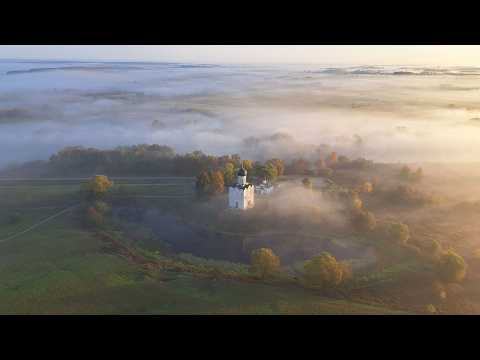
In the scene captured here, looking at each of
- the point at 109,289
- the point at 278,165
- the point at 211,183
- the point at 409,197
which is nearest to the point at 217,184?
the point at 211,183

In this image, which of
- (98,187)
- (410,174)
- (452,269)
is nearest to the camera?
(452,269)

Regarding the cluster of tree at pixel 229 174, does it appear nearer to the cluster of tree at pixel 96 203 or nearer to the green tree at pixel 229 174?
the green tree at pixel 229 174

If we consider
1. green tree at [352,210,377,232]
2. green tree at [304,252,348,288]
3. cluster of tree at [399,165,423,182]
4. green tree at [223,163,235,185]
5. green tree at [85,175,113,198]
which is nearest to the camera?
green tree at [304,252,348,288]

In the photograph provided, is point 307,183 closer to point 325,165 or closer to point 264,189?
point 264,189

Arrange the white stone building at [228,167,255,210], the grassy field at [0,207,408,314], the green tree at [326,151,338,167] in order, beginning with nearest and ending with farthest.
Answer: the grassy field at [0,207,408,314]
the white stone building at [228,167,255,210]
the green tree at [326,151,338,167]

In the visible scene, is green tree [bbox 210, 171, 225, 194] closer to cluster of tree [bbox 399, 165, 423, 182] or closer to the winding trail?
the winding trail

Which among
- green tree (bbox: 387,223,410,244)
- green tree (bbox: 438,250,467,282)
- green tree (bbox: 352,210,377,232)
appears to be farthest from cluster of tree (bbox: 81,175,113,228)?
green tree (bbox: 438,250,467,282)

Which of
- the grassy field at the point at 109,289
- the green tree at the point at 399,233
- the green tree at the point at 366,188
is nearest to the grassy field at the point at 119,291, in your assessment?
the grassy field at the point at 109,289
